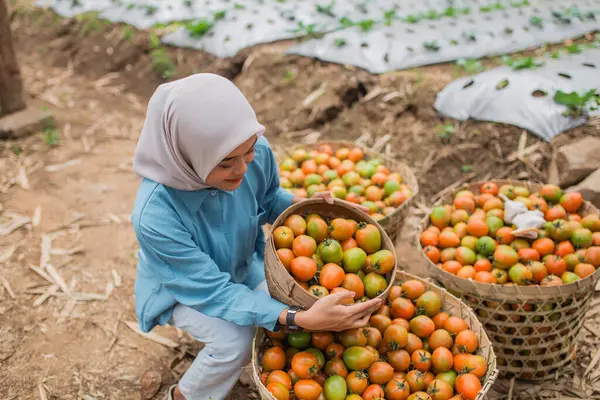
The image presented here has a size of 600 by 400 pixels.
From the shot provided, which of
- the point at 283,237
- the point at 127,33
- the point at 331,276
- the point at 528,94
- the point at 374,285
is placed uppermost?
the point at 283,237

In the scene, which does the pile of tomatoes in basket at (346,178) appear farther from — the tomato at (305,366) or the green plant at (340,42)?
the green plant at (340,42)

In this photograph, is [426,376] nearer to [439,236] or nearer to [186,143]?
[439,236]

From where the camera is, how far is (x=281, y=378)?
8.46ft

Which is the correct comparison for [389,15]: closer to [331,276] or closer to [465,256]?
[465,256]

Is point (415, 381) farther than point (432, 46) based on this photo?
No

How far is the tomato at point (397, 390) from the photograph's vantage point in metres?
2.56

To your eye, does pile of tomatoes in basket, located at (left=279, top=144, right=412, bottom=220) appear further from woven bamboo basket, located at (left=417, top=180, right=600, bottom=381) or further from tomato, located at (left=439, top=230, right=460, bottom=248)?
woven bamboo basket, located at (left=417, top=180, right=600, bottom=381)

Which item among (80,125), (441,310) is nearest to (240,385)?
(441,310)

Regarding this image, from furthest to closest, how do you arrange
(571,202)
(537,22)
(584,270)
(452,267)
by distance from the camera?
1. (537,22)
2. (571,202)
3. (452,267)
4. (584,270)

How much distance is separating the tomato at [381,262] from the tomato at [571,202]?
1727 millimetres

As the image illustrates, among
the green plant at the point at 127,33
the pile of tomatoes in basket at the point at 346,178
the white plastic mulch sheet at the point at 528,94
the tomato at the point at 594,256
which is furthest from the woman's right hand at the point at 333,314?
the green plant at the point at 127,33

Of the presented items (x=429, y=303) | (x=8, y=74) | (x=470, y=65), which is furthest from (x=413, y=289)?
(x=8, y=74)

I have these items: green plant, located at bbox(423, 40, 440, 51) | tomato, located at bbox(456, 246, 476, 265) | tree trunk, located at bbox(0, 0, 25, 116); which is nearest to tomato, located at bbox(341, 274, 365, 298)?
tomato, located at bbox(456, 246, 476, 265)

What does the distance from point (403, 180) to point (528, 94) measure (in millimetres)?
1964
